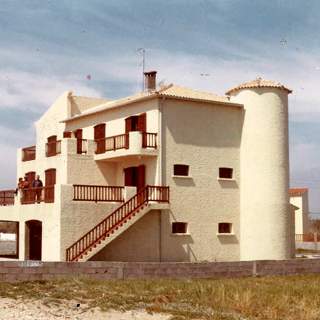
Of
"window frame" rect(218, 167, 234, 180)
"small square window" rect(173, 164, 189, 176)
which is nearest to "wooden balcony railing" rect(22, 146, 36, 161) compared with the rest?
"small square window" rect(173, 164, 189, 176)

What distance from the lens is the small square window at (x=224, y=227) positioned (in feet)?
120

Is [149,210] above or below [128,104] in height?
below

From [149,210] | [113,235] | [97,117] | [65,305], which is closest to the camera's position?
[65,305]

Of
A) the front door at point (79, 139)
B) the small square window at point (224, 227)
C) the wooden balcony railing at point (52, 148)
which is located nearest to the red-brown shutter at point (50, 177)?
the wooden balcony railing at point (52, 148)

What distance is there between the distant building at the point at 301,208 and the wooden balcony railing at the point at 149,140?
34.4 meters

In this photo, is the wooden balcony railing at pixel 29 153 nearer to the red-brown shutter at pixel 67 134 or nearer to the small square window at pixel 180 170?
the red-brown shutter at pixel 67 134

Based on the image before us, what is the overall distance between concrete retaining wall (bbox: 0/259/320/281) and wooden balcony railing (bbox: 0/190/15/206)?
13.5 meters

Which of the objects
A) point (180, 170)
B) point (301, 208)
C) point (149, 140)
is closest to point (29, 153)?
point (149, 140)

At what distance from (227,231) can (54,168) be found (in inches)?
397

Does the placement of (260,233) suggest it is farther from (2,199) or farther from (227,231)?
(2,199)

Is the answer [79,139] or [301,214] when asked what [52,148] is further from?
[301,214]

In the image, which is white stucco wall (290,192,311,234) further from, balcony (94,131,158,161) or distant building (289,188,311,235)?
balcony (94,131,158,161)

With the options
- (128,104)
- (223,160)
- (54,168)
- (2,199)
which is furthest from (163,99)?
(2,199)

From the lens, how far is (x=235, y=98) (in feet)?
125
